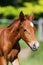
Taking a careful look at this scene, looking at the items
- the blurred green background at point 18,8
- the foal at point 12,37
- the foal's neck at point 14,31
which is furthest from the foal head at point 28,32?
the blurred green background at point 18,8

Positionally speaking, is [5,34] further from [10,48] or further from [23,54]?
[23,54]

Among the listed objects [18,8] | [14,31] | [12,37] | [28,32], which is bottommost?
[18,8]

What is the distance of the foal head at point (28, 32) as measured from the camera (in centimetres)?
756

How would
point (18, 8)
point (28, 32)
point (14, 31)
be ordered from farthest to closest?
point (18, 8)
point (14, 31)
point (28, 32)

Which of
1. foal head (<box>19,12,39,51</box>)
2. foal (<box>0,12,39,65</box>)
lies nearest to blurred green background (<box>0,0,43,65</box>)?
foal (<box>0,12,39,65</box>)

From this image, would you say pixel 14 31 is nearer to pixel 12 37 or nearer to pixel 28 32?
pixel 12 37

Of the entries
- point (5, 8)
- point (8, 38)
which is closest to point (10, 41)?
point (8, 38)

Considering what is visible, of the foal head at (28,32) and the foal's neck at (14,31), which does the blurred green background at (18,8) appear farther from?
the foal head at (28,32)

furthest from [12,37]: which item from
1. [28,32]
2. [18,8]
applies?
[18,8]

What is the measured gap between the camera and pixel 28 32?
7.62 metres

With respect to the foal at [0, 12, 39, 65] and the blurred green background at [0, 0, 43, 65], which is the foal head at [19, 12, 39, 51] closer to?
the foal at [0, 12, 39, 65]

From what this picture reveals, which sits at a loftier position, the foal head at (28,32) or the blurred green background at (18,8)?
the foal head at (28,32)

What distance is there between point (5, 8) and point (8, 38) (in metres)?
14.1

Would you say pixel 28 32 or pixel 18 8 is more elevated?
pixel 28 32
